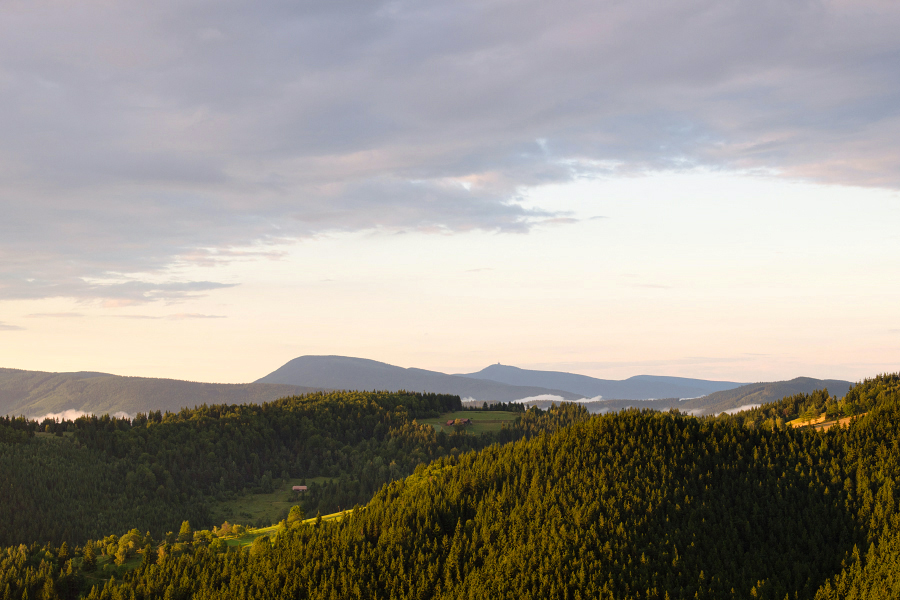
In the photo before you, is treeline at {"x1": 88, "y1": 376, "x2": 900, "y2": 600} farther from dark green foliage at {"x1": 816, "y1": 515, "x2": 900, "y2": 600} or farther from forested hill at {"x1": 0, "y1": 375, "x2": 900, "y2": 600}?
dark green foliage at {"x1": 816, "y1": 515, "x2": 900, "y2": 600}

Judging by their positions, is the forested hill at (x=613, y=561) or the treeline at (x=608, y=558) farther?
the treeline at (x=608, y=558)

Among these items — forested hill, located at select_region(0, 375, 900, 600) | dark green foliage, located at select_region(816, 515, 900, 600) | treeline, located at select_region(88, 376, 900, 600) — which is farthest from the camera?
treeline, located at select_region(88, 376, 900, 600)

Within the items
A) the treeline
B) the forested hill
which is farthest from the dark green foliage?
the treeline

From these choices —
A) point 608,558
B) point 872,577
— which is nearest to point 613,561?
point 608,558

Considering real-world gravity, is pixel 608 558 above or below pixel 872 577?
above

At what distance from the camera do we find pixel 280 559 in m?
195

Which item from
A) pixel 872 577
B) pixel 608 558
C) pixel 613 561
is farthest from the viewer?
pixel 608 558

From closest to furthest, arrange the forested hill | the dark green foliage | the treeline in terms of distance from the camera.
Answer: the dark green foliage
the forested hill
the treeline

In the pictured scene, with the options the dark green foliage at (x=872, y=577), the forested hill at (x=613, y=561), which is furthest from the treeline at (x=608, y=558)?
the dark green foliage at (x=872, y=577)

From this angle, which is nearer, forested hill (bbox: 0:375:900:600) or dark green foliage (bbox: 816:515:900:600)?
dark green foliage (bbox: 816:515:900:600)

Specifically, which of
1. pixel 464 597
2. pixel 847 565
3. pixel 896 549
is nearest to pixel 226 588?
pixel 464 597

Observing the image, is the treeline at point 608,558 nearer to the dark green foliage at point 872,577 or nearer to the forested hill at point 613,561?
the forested hill at point 613,561

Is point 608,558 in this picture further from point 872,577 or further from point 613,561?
point 872,577

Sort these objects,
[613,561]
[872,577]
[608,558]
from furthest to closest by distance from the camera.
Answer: [608,558] < [613,561] < [872,577]
